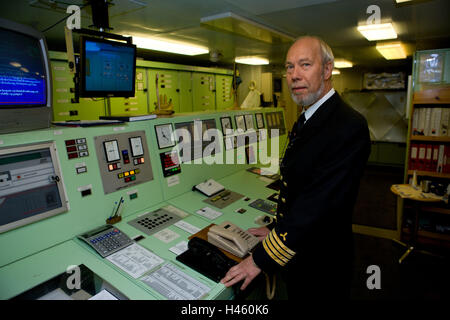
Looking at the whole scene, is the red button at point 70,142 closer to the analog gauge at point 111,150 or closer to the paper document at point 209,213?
the analog gauge at point 111,150

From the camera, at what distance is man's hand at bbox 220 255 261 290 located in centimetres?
110

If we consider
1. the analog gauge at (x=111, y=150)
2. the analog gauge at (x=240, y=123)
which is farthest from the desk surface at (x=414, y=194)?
the analog gauge at (x=111, y=150)

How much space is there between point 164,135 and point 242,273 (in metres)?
1.08

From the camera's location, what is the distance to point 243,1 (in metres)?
2.30

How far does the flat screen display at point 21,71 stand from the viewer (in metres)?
1.18

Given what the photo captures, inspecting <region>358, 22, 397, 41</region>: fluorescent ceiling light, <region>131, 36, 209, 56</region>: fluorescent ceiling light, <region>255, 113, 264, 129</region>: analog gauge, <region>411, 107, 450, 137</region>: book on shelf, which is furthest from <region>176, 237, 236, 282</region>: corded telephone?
<region>131, 36, 209, 56</region>: fluorescent ceiling light

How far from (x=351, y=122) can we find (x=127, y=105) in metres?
3.48

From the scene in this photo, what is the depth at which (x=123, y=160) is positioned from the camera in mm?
1597

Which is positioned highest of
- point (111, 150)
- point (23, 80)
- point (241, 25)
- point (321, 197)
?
point (241, 25)

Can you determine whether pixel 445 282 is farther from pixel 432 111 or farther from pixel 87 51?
pixel 87 51

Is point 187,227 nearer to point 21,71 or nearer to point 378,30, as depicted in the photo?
point 21,71

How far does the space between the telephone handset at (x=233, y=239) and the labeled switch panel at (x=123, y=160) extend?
1.97ft

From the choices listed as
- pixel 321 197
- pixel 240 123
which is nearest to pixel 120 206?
pixel 321 197
